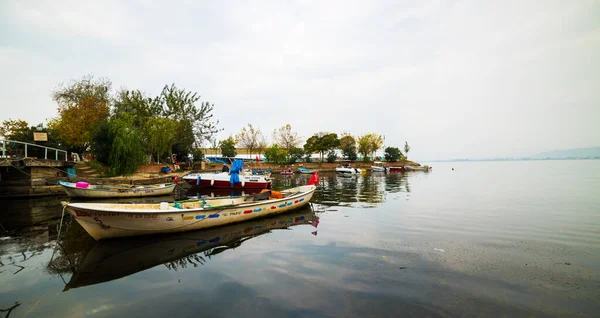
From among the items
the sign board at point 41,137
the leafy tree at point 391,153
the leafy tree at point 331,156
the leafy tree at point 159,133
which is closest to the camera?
the sign board at point 41,137

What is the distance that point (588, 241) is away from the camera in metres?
8.73

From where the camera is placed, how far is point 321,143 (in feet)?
233

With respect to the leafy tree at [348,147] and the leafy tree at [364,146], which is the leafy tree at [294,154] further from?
the leafy tree at [364,146]

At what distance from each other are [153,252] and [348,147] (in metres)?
70.3

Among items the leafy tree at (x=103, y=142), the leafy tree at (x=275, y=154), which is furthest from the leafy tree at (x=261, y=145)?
the leafy tree at (x=103, y=142)

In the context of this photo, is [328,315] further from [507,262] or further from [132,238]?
[132,238]

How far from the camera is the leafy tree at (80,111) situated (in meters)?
30.2

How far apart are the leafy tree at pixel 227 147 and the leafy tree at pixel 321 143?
19999mm

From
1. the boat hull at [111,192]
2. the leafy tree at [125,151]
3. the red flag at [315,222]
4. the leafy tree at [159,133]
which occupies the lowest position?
the red flag at [315,222]

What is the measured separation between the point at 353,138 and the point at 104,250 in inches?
2920

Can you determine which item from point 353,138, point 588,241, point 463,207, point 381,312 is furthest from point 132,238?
point 353,138

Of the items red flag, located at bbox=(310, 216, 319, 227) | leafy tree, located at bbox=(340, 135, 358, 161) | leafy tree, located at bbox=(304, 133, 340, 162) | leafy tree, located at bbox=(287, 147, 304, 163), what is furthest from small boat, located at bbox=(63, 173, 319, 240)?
leafy tree, located at bbox=(340, 135, 358, 161)

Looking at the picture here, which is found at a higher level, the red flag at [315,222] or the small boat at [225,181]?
the small boat at [225,181]

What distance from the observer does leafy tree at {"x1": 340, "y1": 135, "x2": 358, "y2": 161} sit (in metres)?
74.9
